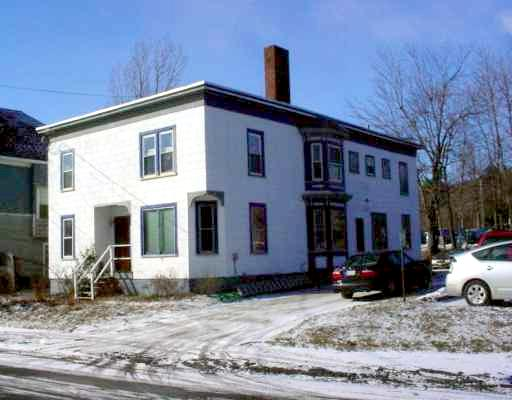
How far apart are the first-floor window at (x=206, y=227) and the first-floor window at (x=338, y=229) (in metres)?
6.60

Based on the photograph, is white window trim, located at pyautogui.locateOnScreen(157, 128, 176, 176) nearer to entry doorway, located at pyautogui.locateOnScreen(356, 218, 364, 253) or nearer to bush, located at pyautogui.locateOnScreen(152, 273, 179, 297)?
bush, located at pyautogui.locateOnScreen(152, 273, 179, 297)

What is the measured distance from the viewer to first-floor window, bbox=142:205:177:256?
22.6 meters

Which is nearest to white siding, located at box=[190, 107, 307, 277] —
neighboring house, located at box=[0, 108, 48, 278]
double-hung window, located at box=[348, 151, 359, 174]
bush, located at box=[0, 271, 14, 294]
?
double-hung window, located at box=[348, 151, 359, 174]

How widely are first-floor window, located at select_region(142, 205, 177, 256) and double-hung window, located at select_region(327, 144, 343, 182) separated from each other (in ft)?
25.6

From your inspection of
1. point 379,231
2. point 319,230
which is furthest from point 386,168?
point 319,230

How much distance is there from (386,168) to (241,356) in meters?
22.1

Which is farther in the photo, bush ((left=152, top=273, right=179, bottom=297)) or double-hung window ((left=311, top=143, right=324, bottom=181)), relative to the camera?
double-hung window ((left=311, top=143, right=324, bottom=181))

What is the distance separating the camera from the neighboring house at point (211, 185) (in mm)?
22234

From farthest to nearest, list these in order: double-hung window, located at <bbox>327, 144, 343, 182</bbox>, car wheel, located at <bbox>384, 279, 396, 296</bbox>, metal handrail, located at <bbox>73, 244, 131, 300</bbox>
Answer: double-hung window, located at <bbox>327, 144, 343, 182</bbox>
metal handrail, located at <bbox>73, 244, 131, 300</bbox>
car wheel, located at <bbox>384, 279, 396, 296</bbox>

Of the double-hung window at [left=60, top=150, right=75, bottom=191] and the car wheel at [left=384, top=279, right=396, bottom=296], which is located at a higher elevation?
the double-hung window at [left=60, top=150, right=75, bottom=191]

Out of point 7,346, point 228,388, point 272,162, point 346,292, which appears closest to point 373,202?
point 272,162

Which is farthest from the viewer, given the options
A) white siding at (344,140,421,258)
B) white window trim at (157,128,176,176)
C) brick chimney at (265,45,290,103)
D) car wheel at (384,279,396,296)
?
white siding at (344,140,421,258)

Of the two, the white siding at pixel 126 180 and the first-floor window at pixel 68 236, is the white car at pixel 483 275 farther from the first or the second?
the first-floor window at pixel 68 236

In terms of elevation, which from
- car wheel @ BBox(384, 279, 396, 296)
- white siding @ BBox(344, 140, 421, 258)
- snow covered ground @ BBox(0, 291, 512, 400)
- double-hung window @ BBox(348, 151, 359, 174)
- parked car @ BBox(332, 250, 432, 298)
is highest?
double-hung window @ BBox(348, 151, 359, 174)
